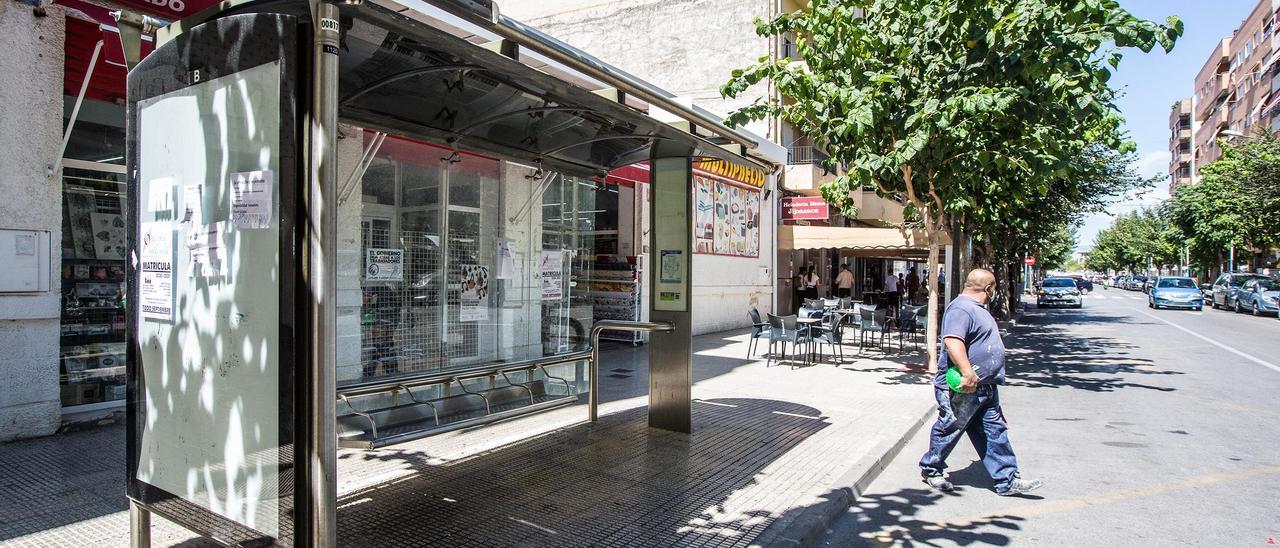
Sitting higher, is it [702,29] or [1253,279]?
[702,29]

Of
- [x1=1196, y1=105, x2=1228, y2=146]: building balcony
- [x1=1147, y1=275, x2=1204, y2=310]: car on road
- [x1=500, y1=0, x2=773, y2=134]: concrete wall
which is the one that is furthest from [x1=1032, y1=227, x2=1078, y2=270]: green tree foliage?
[x1=1196, y1=105, x2=1228, y2=146]: building balcony

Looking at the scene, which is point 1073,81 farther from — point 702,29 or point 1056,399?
point 702,29

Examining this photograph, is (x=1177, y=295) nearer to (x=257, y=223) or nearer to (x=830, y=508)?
(x=830, y=508)

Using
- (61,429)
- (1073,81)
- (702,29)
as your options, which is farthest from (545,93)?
(702,29)

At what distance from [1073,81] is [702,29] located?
14.1 m

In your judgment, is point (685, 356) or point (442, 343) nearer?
point (685, 356)

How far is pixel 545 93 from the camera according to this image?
16.1 ft

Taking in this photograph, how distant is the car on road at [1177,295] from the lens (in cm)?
3122

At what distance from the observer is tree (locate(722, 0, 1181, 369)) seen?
8219 mm

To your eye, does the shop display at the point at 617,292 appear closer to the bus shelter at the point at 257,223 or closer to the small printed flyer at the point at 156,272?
the bus shelter at the point at 257,223

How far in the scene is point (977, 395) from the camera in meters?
5.29

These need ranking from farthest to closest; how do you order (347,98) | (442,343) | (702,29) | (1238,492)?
(702,29) < (442,343) < (1238,492) < (347,98)

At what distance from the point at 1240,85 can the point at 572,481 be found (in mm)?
69790

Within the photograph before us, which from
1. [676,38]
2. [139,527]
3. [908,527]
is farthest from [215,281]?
[676,38]
